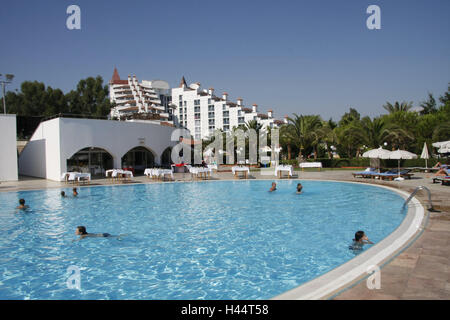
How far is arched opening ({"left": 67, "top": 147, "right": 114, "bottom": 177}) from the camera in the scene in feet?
76.8

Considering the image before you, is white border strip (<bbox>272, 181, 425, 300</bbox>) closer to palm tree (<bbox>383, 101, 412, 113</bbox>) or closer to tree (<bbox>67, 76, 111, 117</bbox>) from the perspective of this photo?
palm tree (<bbox>383, 101, 412, 113</bbox>)

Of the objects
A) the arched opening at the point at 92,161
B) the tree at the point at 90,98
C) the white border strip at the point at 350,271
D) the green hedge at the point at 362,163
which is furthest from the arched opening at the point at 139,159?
the tree at the point at 90,98

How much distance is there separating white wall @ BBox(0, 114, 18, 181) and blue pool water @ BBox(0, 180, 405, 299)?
27.4ft

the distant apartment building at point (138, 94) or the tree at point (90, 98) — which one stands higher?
the distant apartment building at point (138, 94)

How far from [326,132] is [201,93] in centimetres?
5125

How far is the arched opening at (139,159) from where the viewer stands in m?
27.3

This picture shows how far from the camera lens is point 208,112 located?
75500 millimetres

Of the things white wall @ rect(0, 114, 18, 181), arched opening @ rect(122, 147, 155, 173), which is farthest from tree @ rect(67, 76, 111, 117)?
white wall @ rect(0, 114, 18, 181)

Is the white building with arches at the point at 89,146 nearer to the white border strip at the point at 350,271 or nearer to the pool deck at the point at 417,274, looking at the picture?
the white border strip at the point at 350,271

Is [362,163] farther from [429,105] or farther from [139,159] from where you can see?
[429,105]

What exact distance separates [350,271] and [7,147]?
24345mm

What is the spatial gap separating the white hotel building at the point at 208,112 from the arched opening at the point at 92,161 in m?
44.9

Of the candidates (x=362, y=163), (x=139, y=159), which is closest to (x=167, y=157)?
(x=139, y=159)

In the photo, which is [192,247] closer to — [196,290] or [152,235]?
[152,235]
